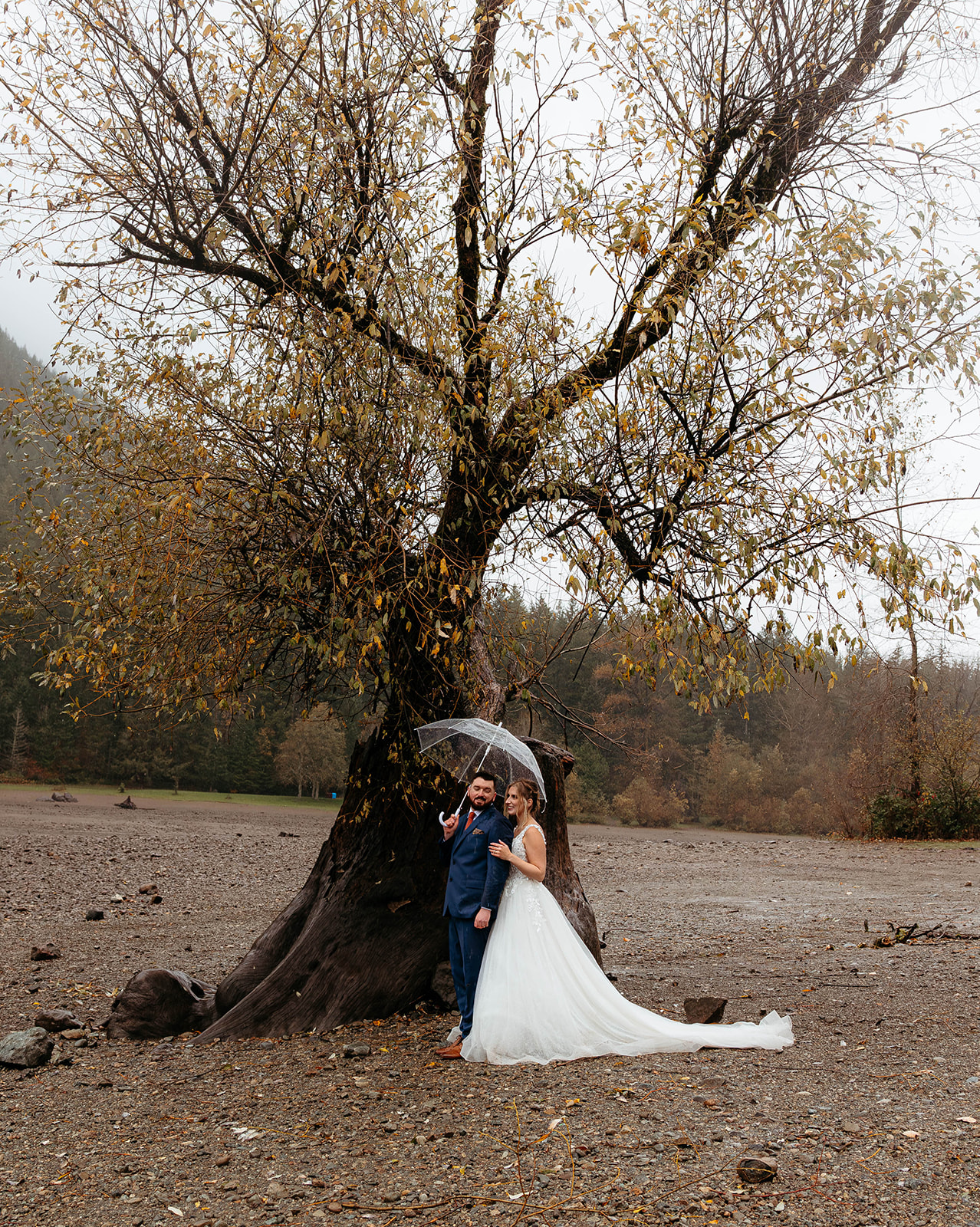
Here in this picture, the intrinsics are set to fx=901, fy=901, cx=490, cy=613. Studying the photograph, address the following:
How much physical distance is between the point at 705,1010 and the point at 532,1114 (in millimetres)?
2257

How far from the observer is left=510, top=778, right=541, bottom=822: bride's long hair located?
628cm

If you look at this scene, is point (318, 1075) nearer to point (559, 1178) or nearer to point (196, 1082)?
point (196, 1082)

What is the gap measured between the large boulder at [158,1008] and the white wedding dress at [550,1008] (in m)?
2.81

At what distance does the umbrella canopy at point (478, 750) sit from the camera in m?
6.23

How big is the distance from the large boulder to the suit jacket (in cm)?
269

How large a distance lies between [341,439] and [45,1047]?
16.2 ft

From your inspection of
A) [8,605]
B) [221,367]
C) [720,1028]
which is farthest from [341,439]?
[720,1028]

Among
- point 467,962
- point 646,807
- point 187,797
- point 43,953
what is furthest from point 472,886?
point 646,807

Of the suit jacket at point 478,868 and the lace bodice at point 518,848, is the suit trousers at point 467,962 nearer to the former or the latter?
the suit jacket at point 478,868

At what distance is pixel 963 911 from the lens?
41.3 ft

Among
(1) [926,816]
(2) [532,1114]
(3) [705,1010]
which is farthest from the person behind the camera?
(1) [926,816]

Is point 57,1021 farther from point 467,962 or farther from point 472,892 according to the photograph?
point 472,892

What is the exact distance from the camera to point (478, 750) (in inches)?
250

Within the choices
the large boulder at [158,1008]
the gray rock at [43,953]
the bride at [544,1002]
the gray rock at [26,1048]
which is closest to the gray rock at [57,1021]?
the large boulder at [158,1008]
